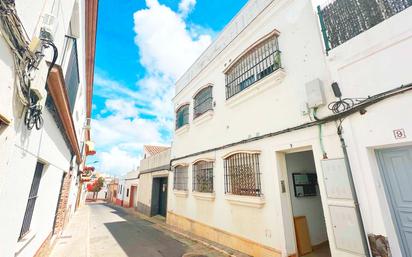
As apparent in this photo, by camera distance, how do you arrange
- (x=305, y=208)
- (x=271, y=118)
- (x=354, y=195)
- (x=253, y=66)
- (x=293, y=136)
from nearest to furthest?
(x=354, y=195)
(x=293, y=136)
(x=271, y=118)
(x=305, y=208)
(x=253, y=66)

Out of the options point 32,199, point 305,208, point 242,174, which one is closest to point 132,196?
point 242,174

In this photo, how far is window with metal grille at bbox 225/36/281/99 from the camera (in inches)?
228

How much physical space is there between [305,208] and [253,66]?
15.6ft

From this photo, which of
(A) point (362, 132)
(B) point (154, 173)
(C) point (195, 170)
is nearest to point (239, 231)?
(C) point (195, 170)

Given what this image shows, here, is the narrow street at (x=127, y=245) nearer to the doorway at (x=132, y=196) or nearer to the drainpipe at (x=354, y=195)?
the drainpipe at (x=354, y=195)

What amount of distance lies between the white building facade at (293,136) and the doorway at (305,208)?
32 mm

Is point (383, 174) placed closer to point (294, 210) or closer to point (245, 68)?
point (294, 210)

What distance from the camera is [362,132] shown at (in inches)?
138

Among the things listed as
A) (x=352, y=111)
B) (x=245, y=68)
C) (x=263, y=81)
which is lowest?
(x=352, y=111)

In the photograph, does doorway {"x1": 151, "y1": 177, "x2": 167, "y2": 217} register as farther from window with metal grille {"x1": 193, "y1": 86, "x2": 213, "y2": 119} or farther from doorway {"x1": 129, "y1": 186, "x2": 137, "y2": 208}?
doorway {"x1": 129, "y1": 186, "x2": 137, "y2": 208}

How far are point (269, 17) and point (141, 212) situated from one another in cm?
1727

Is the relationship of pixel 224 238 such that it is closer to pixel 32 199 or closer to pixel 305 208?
pixel 305 208

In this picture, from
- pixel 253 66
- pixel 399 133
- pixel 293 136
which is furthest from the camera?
pixel 253 66

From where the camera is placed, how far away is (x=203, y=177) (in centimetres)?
836
